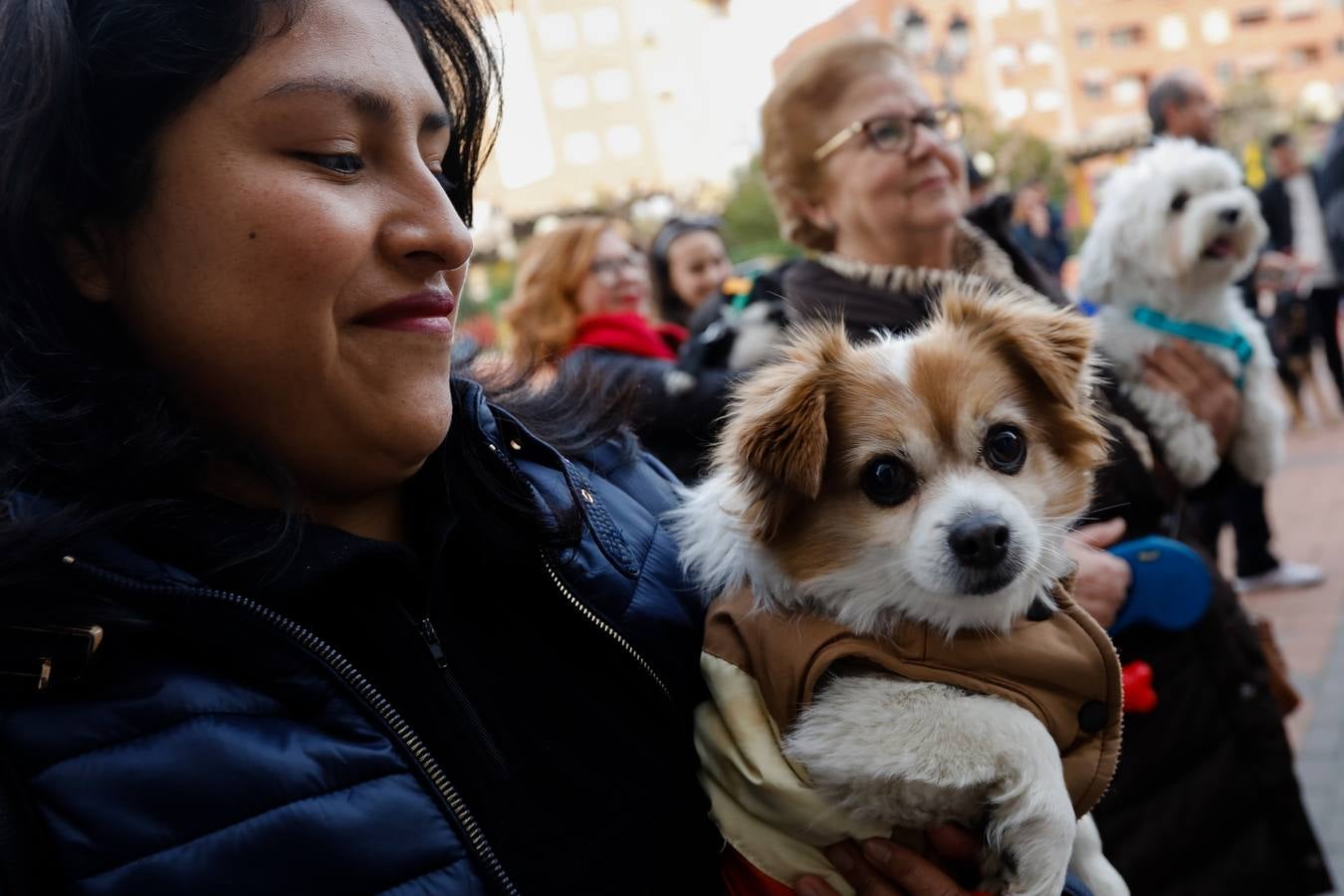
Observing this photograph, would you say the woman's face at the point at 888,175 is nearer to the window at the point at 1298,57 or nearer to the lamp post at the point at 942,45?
the lamp post at the point at 942,45

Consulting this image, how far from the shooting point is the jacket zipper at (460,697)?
1422 mm

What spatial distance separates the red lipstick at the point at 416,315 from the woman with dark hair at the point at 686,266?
4701 mm

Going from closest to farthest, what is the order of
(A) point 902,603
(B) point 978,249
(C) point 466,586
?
(C) point 466,586, (A) point 902,603, (B) point 978,249

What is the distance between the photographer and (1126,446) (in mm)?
2627

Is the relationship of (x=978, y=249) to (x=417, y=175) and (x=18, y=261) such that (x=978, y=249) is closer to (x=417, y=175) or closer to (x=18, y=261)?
(x=417, y=175)

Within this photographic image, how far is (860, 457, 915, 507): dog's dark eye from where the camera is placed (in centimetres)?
184

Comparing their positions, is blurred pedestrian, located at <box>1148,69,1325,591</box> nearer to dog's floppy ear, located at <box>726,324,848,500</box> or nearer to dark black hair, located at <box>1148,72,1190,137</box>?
dark black hair, located at <box>1148,72,1190,137</box>

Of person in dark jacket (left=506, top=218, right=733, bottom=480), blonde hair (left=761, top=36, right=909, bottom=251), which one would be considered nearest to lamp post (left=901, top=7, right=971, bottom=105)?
person in dark jacket (left=506, top=218, right=733, bottom=480)

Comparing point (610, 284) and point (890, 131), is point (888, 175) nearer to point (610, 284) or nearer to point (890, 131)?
point (890, 131)

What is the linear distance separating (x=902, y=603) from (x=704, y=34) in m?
61.7

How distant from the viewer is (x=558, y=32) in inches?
2243

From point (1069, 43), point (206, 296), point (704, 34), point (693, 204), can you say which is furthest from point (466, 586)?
point (1069, 43)

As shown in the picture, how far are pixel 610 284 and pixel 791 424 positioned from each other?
385cm

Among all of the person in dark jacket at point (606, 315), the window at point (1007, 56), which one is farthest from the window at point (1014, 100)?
the person in dark jacket at point (606, 315)
